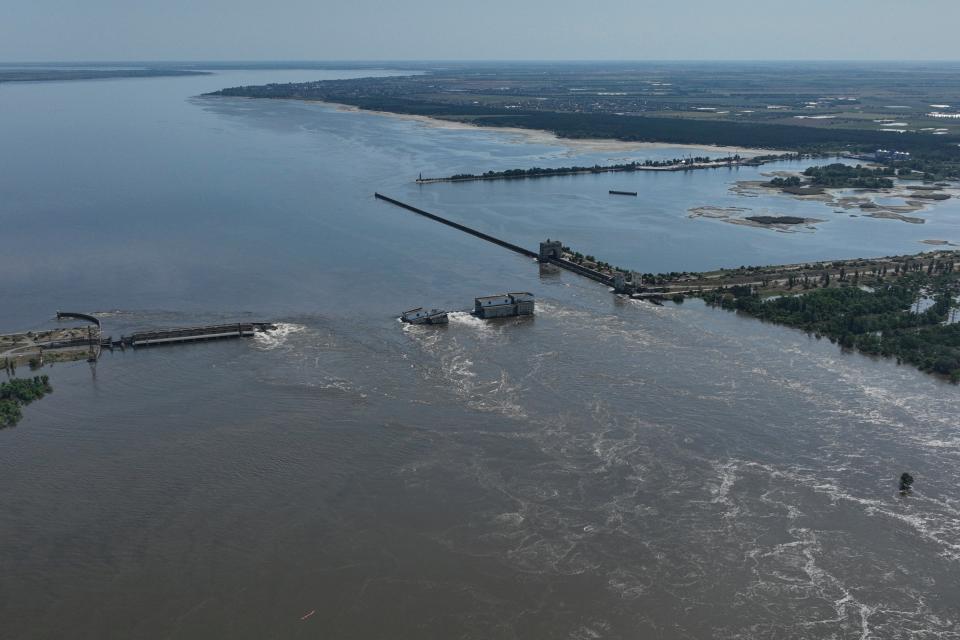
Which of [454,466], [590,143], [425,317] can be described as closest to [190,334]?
[425,317]

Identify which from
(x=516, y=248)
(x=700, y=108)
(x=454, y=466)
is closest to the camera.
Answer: (x=454, y=466)

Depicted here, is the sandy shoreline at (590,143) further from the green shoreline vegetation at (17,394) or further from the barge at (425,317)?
the green shoreline vegetation at (17,394)

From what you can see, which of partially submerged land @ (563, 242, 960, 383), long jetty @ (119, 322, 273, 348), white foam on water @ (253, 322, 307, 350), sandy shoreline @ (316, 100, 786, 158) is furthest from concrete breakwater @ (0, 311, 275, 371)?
sandy shoreline @ (316, 100, 786, 158)

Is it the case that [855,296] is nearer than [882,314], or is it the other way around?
[882,314]

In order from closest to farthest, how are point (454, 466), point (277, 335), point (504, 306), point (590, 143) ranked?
point (454, 466)
point (277, 335)
point (504, 306)
point (590, 143)

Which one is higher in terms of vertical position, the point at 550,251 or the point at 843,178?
the point at 843,178

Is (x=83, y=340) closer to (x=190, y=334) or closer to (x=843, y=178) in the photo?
(x=190, y=334)

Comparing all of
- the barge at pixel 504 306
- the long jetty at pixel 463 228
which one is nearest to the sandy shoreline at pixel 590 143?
the long jetty at pixel 463 228
